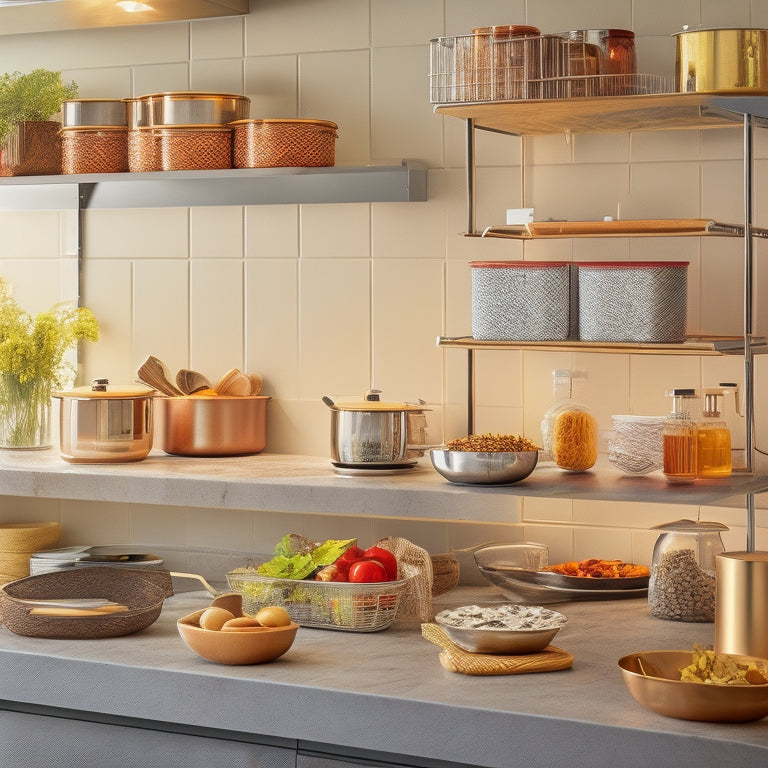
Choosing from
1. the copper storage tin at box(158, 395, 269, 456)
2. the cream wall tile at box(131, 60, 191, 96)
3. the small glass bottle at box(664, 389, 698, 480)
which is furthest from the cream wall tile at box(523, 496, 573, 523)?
the cream wall tile at box(131, 60, 191, 96)

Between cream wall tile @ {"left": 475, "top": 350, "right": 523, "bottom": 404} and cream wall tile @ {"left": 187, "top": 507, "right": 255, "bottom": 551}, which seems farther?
cream wall tile @ {"left": 187, "top": 507, "right": 255, "bottom": 551}

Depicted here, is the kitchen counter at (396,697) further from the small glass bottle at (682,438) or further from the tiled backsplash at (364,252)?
the tiled backsplash at (364,252)

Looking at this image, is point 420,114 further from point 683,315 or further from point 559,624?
point 559,624

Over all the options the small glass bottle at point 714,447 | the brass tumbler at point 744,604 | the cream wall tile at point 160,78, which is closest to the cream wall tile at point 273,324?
the cream wall tile at point 160,78

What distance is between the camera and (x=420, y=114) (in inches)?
104

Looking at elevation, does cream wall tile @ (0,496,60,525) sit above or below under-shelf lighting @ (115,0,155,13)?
below

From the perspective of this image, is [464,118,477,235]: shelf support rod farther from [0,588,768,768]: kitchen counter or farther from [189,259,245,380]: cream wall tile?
[0,588,768,768]: kitchen counter

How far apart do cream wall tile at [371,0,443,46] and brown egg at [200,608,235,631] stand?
4.02ft

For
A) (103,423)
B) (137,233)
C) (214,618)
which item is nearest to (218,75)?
(137,233)

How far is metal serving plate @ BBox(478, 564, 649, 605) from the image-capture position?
2.43m

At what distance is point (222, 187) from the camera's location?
2.77 metres

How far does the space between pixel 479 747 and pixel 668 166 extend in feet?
3.90

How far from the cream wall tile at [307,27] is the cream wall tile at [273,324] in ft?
1.50

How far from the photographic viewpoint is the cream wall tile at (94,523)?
2965 mm
